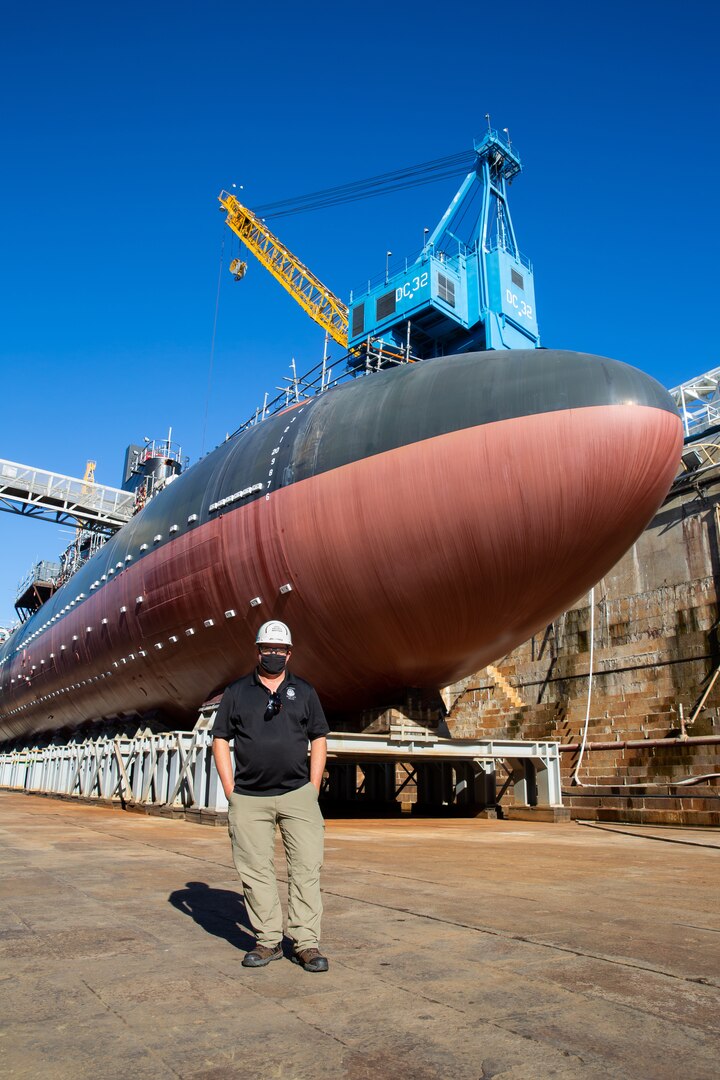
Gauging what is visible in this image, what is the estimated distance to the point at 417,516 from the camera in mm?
12109

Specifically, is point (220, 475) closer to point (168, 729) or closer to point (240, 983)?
point (168, 729)

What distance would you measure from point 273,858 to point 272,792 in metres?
0.35

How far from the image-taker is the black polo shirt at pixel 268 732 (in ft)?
13.4

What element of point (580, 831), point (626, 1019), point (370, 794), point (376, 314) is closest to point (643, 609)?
point (370, 794)

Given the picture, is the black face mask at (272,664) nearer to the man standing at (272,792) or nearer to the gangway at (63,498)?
the man standing at (272,792)

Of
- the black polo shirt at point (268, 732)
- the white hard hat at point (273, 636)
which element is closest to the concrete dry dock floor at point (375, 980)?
the black polo shirt at point (268, 732)

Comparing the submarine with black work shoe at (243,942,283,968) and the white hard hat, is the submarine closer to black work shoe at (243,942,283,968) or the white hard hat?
the white hard hat

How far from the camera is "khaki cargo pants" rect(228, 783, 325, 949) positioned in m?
3.84

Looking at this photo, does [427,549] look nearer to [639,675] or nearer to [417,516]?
[417,516]

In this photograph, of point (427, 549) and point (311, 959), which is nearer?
point (311, 959)

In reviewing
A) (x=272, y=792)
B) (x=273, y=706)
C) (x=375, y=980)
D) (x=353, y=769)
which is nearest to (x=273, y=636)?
(x=273, y=706)

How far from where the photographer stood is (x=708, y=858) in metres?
9.31

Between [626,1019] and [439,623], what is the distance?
10195 millimetres

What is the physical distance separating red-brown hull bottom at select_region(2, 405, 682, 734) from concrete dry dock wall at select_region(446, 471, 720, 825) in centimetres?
741
